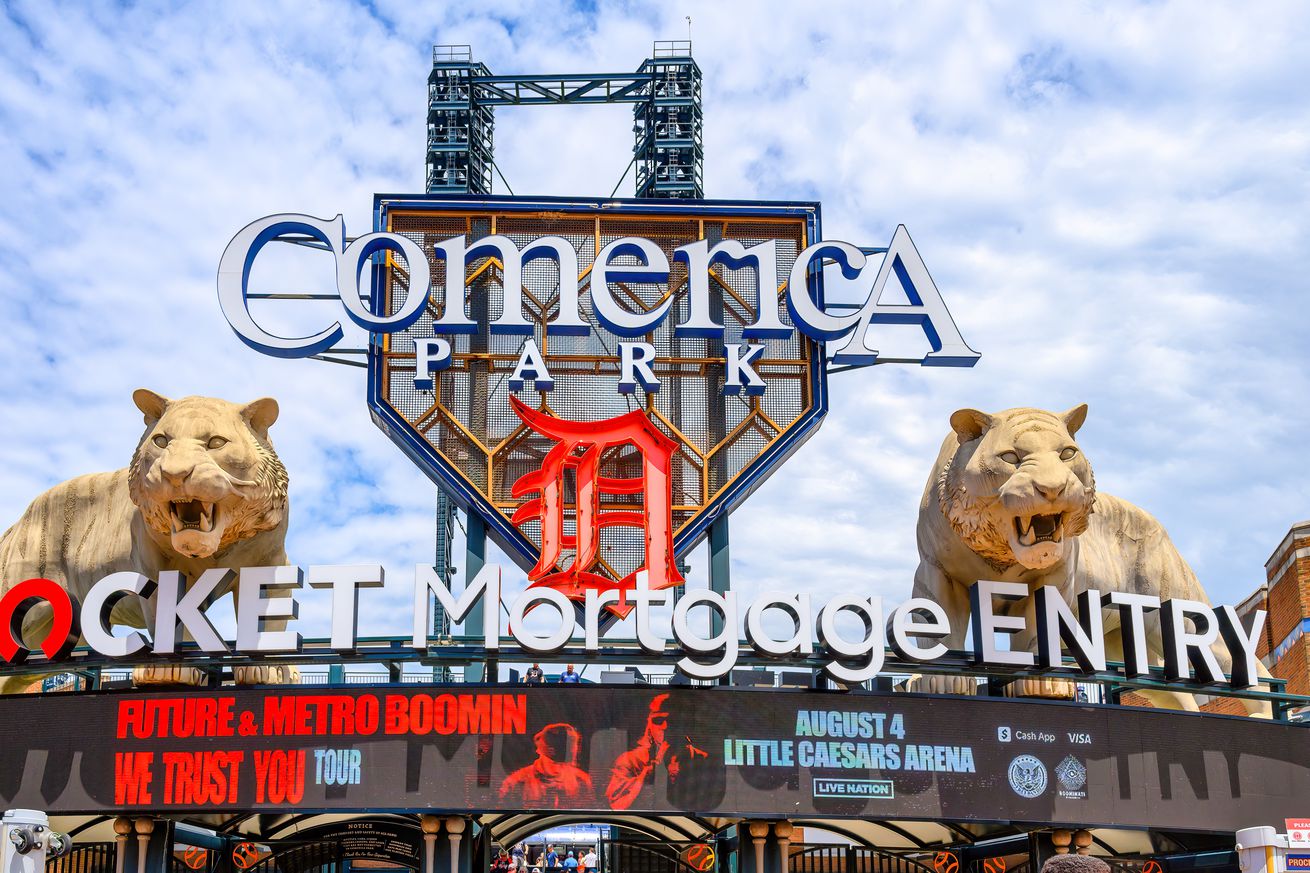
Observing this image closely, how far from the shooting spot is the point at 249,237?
76.5 feet

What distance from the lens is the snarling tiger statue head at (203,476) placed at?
18.4 meters

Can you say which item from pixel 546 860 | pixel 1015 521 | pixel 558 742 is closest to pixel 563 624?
pixel 558 742

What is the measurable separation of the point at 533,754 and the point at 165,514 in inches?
222

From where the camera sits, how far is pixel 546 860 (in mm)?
29719

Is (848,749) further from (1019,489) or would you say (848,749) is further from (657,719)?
(1019,489)

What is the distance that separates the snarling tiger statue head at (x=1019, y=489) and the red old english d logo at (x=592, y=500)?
4095 millimetres

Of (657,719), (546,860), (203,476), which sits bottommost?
(546,860)

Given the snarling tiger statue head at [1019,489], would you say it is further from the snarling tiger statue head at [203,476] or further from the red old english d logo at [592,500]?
the snarling tiger statue head at [203,476]

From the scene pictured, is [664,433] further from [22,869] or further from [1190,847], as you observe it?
[22,869]

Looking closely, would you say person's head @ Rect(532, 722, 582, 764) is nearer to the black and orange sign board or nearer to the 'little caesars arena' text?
the black and orange sign board

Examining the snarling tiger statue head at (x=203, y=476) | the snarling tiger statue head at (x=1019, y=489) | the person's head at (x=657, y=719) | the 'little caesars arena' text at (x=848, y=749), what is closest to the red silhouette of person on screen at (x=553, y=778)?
the person's head at (x=657, y=719)

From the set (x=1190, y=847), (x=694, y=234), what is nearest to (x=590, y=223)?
(x=694, y=234)

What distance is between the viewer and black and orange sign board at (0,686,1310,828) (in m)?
17.3

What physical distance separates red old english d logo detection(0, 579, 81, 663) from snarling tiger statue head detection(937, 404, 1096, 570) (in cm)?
1142
